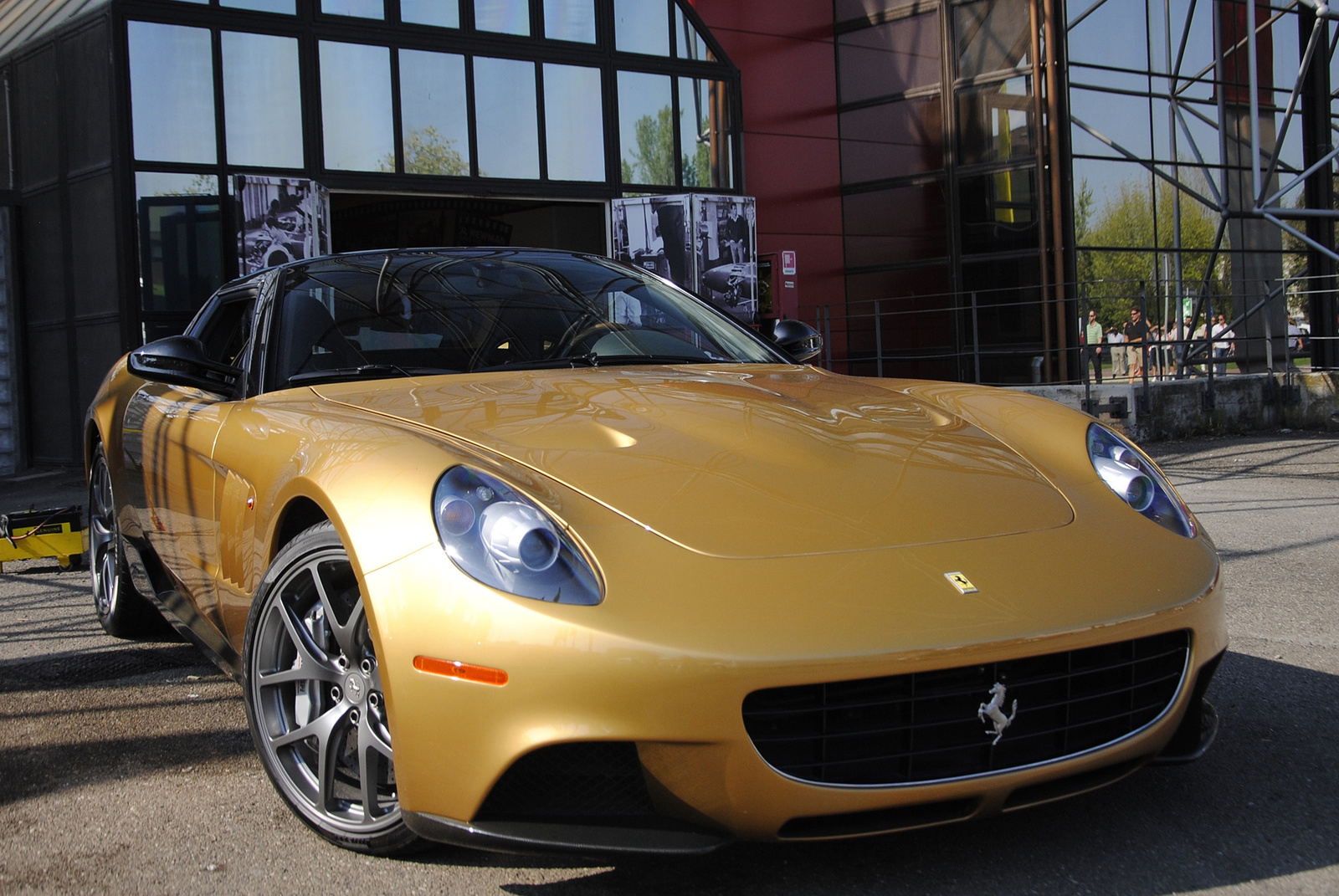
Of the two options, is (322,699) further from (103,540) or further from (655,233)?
(655,233)

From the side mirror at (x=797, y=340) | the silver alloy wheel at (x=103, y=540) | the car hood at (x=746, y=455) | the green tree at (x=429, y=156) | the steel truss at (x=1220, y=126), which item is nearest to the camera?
the car hood at (x=746, y=455)

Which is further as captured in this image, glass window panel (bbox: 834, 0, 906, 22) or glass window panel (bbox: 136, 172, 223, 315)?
glass window panel (bbox: 834, 0, 906, 22)

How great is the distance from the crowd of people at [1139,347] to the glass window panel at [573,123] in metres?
6.26

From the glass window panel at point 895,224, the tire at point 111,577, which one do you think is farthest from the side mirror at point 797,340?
the glass window panel at point 895,224

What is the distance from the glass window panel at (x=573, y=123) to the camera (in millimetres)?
14164

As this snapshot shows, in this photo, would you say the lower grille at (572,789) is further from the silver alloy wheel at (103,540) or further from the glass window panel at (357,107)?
the glass window panel at (357,107)

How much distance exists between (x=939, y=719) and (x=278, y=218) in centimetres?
1121

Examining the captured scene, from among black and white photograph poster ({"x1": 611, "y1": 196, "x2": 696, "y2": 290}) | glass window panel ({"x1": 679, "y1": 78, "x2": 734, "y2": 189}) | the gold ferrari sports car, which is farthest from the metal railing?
the gold ferrari sports car

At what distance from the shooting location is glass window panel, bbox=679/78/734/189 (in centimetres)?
A: 1535

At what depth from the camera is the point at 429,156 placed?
1329cm

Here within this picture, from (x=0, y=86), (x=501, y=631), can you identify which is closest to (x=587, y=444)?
(x=501, y=631)

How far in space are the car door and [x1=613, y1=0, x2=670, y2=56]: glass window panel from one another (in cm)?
1157

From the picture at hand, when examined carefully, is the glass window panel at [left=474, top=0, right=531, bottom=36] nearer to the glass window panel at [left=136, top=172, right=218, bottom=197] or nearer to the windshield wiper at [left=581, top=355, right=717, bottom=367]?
the glass window panel at [left=136, top=172, right=218, bottom=197]

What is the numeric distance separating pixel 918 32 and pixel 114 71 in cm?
1113
